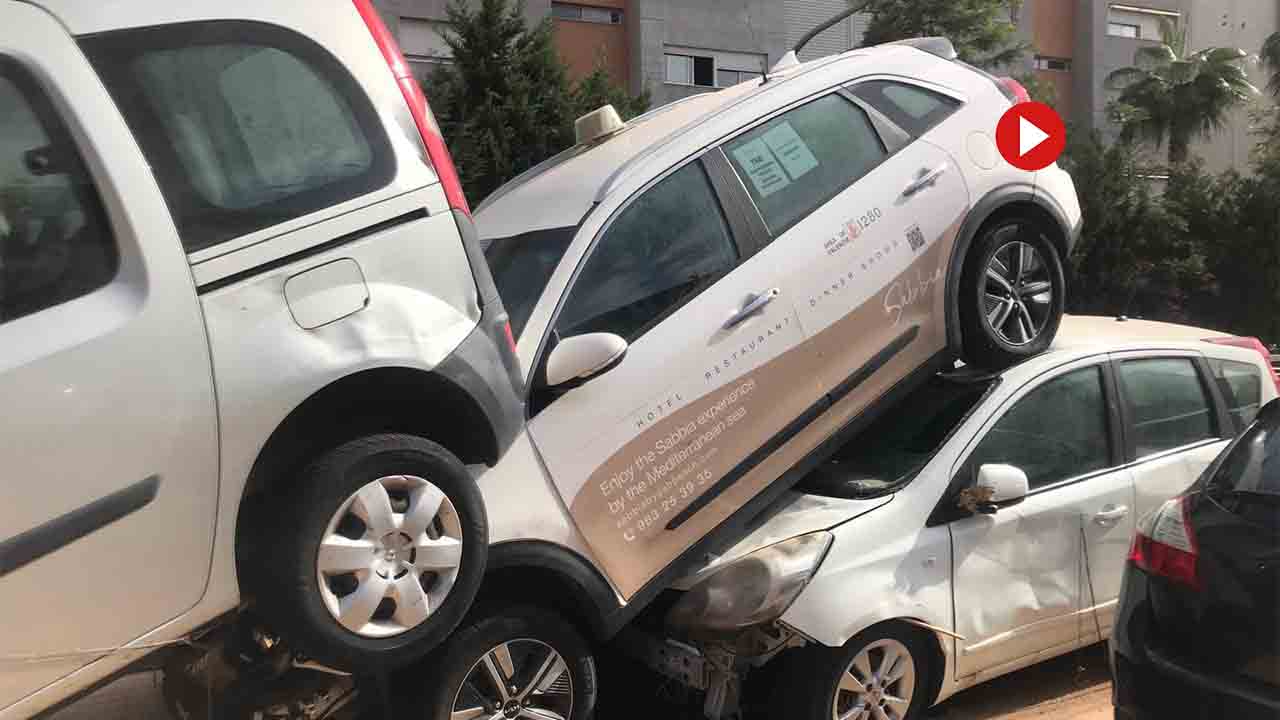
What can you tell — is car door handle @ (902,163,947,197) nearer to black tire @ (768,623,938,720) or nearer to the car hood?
the car hood

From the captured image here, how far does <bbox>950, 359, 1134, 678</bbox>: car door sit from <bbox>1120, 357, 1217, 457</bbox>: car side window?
145mm

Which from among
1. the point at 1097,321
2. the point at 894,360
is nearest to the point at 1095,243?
the point at 1097,321

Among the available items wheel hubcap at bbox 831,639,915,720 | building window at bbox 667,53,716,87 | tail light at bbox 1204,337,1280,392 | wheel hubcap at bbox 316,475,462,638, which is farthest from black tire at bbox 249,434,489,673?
building window at bbox 667,53,716,87

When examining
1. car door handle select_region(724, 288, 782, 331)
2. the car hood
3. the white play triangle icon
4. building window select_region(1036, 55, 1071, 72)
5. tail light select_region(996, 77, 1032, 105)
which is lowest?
building window select_region(1036, 55, 1071, 72)

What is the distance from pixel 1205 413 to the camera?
191 inches

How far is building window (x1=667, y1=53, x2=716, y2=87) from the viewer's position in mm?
20828

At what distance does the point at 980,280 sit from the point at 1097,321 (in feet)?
4.51

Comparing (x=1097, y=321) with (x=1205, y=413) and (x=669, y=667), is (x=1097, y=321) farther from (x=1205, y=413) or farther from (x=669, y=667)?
(x=669, y=667)

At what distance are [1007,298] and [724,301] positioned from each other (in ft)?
5.02

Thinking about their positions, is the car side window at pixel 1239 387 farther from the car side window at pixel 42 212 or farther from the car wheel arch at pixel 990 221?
the car side window at pixel 42 212

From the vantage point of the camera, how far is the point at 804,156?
4379mm

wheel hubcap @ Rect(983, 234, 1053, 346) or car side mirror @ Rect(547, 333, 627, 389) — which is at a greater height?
car side mirror @ Rect(547, 333, 627, 389)

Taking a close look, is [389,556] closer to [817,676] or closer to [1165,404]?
[817,676]

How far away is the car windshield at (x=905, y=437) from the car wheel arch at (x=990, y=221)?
0.63 ft
